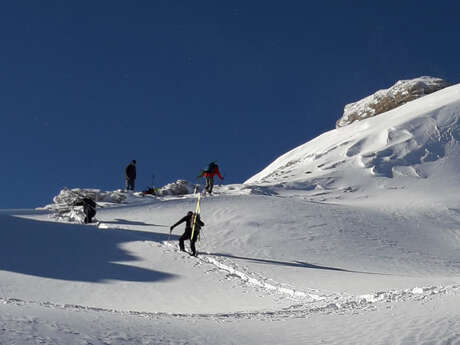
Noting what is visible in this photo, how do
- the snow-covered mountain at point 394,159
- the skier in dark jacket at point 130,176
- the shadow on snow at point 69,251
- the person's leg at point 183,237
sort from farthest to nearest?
the snow-covered mountain at point 394,159
the skier in dark jacket at point 130,176
the person's leg at point 183,237
the shadow on snow at point 69,251

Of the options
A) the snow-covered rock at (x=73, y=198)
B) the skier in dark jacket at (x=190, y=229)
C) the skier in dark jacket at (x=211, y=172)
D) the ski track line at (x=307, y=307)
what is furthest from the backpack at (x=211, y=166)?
the ski track line at (x=307, y=307)

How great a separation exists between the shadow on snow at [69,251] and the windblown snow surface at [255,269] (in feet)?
0.17

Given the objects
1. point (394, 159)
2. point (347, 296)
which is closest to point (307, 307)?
point (347, 296)

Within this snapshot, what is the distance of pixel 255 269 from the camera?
51.0ft

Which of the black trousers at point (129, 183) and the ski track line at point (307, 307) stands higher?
the black trousers at point (129, 183)

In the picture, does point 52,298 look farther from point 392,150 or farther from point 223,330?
point 392,150

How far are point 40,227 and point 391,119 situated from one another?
121 ft

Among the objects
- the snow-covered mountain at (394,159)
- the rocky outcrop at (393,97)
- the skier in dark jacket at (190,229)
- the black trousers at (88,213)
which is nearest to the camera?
the skier in dark jacket at (190,229)

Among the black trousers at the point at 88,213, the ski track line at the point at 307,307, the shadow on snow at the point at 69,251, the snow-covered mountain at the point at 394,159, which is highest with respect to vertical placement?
the snow-covered mountain at the point at 394,159

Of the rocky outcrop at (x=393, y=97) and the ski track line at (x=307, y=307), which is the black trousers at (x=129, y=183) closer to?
the ski track line at (x=307, y=307)

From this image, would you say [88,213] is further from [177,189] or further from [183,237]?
[177,189]

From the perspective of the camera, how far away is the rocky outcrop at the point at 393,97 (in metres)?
65.1

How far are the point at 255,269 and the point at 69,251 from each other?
5.54 metres

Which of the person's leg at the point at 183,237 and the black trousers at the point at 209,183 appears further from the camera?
the black trousers at the point at 209,183
